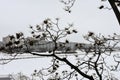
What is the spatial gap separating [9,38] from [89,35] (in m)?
2.10

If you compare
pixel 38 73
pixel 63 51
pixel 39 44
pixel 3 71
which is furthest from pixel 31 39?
pixel 3 71

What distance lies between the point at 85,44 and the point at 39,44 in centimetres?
187

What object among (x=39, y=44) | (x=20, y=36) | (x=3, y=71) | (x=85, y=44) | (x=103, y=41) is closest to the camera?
(x=20, y=36)

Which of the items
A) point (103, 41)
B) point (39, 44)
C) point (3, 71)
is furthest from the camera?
point (3, 71)

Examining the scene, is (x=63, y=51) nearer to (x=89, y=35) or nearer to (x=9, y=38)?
(x=89, y=35)

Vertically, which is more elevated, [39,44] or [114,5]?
[114,5]

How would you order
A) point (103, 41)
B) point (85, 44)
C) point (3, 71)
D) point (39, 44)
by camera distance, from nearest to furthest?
1. point (39, 44)
2. point (103, 41)
3. point (85, 44)
4. point (3, 71)

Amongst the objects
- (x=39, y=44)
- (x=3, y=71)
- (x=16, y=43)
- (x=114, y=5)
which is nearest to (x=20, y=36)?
(x=16, y=43)

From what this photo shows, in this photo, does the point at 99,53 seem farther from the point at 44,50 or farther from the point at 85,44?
the point at 44,50

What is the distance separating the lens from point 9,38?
744cm

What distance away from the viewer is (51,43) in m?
8.27

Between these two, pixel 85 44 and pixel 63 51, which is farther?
pixel 85 44

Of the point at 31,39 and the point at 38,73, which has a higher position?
the point at 31,39

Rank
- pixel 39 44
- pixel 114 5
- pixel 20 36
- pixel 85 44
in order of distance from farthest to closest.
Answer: pixel 85 44
pixel 39 44
pixel 20 36
pixel 114 5
